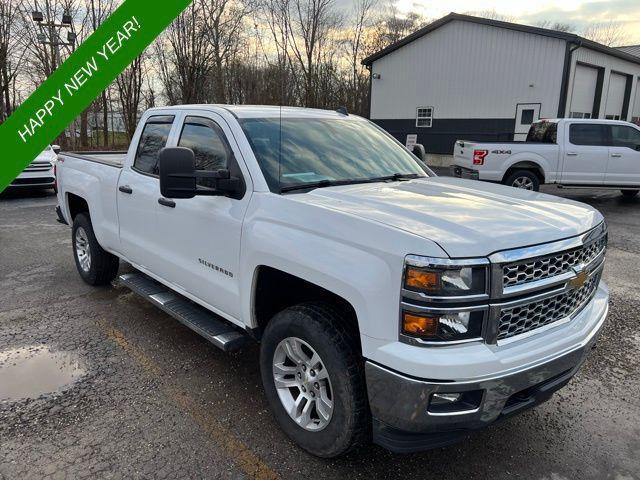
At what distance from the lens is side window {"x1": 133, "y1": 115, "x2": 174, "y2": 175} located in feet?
13.7

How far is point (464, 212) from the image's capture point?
2.59 meters

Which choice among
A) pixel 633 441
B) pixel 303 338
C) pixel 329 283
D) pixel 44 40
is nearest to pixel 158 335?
pixel 303 338

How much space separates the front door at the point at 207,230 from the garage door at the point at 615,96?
24.0 meters

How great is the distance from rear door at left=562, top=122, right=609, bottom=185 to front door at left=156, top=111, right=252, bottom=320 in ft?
34.5

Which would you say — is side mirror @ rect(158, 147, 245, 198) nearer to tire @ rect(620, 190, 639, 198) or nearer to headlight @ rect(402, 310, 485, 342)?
headlight @ rect(402, 310, 485, 342)

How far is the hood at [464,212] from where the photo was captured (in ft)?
7.33

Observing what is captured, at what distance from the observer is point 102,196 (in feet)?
16.1

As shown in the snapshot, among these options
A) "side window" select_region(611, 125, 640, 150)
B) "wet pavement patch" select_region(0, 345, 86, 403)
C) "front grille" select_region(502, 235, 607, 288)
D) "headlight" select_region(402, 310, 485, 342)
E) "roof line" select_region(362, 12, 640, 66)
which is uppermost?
"roof line" select_region(362, 12, 640, 66)

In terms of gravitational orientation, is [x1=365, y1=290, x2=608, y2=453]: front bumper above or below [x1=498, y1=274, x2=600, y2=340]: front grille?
below

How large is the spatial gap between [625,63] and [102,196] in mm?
25207

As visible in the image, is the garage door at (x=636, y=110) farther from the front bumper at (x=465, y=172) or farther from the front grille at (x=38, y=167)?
the front grille at (x=38, y=167)

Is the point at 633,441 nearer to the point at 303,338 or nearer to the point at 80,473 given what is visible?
the point at 303,338

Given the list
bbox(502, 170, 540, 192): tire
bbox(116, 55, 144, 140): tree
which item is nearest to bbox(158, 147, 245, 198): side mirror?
bbox(502, 170, 540, 192): tire

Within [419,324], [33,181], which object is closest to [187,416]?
[419,324]
